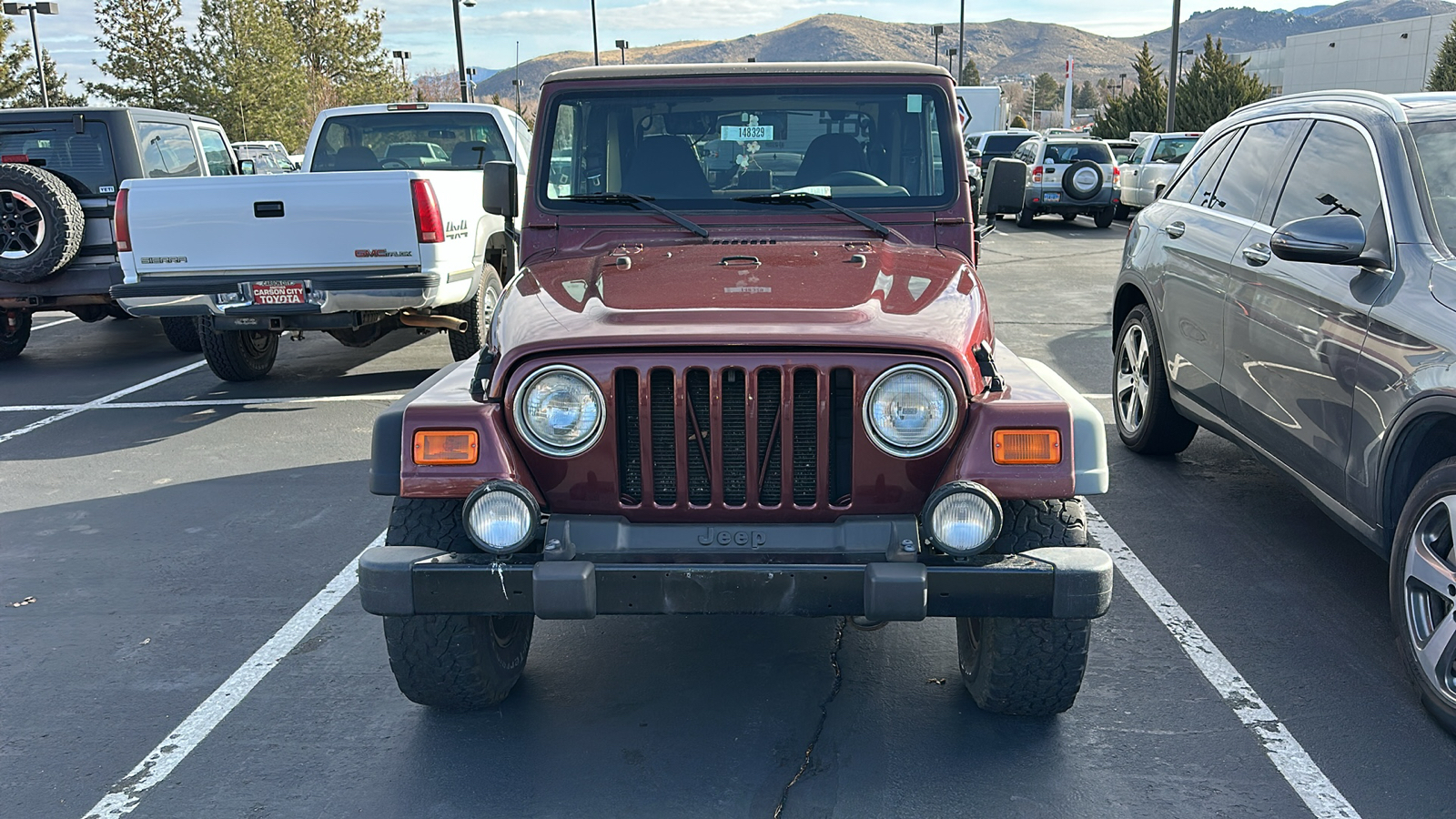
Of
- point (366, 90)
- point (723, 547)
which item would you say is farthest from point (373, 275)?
point (366, 90)

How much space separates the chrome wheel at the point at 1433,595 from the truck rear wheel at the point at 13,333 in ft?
34.4

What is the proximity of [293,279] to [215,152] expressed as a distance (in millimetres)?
4649

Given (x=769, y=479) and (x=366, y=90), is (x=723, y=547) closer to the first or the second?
(x=769, y=479)

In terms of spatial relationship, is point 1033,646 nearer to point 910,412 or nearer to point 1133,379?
point 910,412

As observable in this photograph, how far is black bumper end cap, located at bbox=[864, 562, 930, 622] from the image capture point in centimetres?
303

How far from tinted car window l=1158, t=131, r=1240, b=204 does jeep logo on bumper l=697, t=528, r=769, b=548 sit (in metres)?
3.63

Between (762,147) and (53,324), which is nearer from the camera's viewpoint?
(762,147)

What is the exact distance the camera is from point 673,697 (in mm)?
3859

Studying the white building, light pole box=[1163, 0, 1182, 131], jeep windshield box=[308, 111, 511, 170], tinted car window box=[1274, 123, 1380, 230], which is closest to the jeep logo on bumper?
tinted car window box=[1274, 123, 1380, 230]

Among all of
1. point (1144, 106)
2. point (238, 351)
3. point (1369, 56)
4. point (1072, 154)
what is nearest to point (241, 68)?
point (1072, 154)

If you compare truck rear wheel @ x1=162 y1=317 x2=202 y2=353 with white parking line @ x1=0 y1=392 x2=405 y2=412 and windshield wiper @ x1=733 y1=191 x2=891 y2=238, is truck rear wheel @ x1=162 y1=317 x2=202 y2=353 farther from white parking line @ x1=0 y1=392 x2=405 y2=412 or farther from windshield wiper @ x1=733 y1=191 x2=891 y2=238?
windshield wiper @ x1=733 y1=191 x2=891 y2=238

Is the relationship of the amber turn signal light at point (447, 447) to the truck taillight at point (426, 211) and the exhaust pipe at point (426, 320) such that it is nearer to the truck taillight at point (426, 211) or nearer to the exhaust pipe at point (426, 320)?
the truck taillight at point (426, 211)

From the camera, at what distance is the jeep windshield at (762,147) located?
15.3 feet

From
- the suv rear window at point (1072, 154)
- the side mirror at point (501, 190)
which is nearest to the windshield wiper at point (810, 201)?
the side mirror at point (501, 190)
